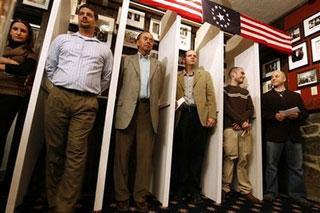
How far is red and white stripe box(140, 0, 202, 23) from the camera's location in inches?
86.9

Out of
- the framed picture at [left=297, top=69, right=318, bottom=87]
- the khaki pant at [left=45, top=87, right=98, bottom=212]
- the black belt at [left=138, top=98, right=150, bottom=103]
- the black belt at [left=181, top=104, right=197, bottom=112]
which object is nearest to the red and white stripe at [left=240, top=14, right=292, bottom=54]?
the framed picture at [left=297, top=69, right=318, bottom=87]

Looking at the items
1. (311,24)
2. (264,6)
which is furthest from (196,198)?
(264,6)

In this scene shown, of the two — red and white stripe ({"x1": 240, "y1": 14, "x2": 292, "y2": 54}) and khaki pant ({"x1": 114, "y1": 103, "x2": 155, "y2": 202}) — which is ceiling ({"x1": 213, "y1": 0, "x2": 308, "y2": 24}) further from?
khaki pant ({"x1": 114, "y1": 103, "x2": 155, "y2": 202})

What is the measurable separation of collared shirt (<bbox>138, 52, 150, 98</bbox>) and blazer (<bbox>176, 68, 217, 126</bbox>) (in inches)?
17.1

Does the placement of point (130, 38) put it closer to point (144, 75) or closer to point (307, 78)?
point (144, 75)

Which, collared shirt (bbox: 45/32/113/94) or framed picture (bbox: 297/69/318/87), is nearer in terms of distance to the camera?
collared shirt (bbox: 45/32/113/94)

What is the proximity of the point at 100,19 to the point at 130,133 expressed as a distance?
4.81ft

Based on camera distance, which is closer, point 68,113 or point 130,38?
point 68,113

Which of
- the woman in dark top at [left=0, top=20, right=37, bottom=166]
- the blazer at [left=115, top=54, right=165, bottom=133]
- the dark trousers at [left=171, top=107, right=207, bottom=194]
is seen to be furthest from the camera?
the dark trousers at [left=171, top=107, right=207, bottom=194]

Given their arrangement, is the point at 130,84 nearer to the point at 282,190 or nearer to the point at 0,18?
the point at 0,18

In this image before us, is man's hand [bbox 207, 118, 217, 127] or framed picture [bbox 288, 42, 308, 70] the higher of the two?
framed picture [bbox 288, 42, 308, 70]

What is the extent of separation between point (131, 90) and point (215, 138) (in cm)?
101

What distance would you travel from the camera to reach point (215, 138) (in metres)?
2.29

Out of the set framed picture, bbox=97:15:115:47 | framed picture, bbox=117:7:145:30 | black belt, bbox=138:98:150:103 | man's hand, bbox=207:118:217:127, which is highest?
framed picture, bbox=117:7:145:30
